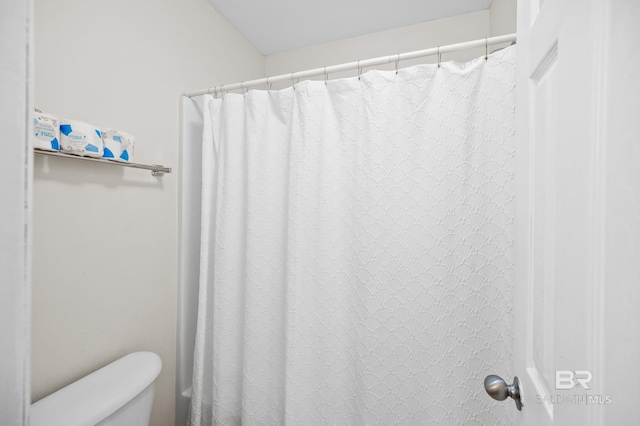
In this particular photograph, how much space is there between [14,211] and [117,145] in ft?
2.02

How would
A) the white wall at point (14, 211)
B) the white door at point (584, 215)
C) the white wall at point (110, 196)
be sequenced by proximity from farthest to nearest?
the white wall at point (110, 196) → the white wall at point (14, 211) → the white door at point (584, 215)

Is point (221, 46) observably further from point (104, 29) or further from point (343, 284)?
point (343, 284)

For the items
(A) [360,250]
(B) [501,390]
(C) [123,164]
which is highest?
(C) [123,164]

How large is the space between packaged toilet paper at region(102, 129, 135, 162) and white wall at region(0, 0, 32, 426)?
53cm

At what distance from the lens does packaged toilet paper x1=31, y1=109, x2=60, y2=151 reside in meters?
0.78

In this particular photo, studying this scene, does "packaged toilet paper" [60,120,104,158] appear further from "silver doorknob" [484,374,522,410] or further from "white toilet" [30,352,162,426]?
"silver doorknob" [484,374,522,410]

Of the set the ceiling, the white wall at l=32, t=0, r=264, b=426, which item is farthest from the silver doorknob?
the ceiling

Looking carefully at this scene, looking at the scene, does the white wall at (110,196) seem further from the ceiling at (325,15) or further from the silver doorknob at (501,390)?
the silver doorknob at (501,390)

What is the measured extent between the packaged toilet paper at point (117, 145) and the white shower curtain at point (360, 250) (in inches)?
13.2

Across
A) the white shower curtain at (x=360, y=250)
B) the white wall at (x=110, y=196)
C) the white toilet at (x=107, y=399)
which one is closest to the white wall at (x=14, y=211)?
the white toilet at (x=107, y=399)

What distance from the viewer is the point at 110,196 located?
1.07 m

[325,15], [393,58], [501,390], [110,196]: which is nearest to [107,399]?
[110,196]

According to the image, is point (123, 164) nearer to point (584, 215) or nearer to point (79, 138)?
point (79, 138)

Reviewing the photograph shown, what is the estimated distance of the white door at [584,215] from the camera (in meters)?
0.26
